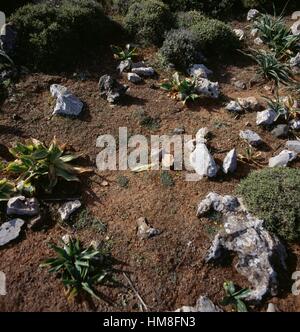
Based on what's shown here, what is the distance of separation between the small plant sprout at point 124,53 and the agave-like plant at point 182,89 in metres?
1.07

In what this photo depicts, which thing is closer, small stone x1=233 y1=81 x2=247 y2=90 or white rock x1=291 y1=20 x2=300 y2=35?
small stone x1=233 y1=81 x2=247 y2=90

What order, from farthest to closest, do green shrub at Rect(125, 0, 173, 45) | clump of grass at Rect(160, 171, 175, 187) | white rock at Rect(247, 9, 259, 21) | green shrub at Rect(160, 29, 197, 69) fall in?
white rock at Rect(247, 9, 259, 21) → green shrub at Rect(125, 0, 173, 45) → green shrub at Rect(160, 29, 197, 69) → clump of grass at Rect(160, 171, 175, 187)

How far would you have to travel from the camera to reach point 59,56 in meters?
7.45

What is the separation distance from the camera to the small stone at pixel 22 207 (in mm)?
5254

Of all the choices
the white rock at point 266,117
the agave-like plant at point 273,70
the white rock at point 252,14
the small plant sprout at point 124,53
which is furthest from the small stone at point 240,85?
the white rock at point 252,14

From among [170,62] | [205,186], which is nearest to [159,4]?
[170,62]

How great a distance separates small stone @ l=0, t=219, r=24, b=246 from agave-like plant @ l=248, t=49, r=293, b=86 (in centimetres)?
529

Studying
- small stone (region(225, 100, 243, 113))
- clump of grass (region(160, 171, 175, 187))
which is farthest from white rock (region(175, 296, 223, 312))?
small stone (region(225, 100, 243, 113))

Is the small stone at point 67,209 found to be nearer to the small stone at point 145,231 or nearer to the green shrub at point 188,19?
the small stone at point 145,231

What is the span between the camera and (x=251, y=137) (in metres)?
6.34

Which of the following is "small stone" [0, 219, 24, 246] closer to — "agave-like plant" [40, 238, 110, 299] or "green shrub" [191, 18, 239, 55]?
"agave-like plant" [40, 238, 110, 299]

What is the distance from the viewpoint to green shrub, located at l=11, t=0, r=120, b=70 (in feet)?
23.9

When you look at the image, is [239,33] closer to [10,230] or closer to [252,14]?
[252,14]

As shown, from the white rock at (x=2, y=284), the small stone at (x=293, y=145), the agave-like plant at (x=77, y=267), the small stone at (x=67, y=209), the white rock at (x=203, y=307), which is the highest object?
the small stone at (x=293, y=145)
